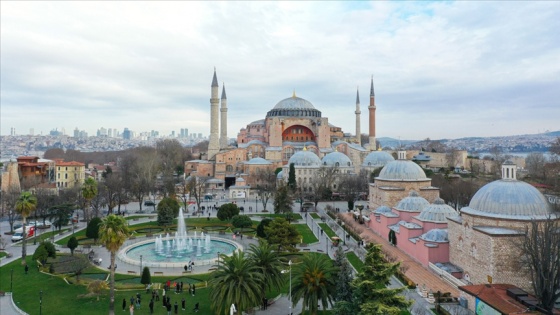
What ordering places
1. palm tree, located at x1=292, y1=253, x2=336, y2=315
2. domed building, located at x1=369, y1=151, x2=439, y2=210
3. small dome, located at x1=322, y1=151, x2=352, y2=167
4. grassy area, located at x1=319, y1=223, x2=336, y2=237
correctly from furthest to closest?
1. small dome, located at x1=322, y1=151, x2=352, y2=167
2. domed building, located at x1=369, y1=151, x2=439, y2=210
3. grassy area, located at x1=319, y1=223, x2=336, y2=237
4. palm tree, located at x1=292, y1=253, x2=336, y2=315

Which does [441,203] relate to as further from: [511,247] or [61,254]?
[61,254]

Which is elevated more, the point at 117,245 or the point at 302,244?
the point at 117,245

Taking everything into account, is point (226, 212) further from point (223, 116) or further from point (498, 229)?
point (223, 116)

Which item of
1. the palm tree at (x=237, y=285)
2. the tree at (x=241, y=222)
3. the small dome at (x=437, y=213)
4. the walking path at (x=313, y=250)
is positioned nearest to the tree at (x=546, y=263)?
the walking path at (x=313, y=250)

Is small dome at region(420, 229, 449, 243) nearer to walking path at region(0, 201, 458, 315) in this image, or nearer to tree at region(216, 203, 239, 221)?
walking path at region(0, 201, 458, 315)

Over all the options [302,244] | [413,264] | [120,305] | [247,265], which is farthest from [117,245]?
[413,264]

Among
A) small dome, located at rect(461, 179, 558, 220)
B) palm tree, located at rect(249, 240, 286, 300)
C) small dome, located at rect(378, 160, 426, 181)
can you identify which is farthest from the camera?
small dome, located at rect(378, 160, 426, 181)

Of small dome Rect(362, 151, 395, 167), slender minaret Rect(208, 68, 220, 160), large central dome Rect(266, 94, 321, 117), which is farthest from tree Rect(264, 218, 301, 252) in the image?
large central dome Rect(266, 94, 321, 117)

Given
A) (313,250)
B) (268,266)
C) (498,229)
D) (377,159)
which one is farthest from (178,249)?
(377,159)
